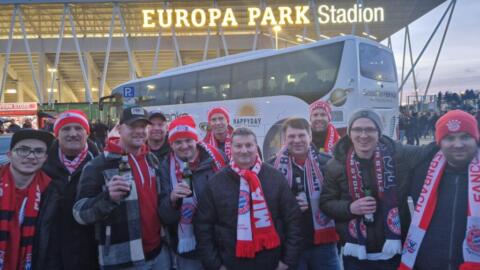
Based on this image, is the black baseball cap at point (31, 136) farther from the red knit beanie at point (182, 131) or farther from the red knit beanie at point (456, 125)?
the red knit beanie at point (456, 125)

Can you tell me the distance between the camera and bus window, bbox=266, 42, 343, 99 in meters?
10.2

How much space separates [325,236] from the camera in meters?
3.04

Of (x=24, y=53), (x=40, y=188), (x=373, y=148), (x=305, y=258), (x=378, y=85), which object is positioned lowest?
(x=305, y=258)

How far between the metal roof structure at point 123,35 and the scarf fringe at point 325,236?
22.4 metres

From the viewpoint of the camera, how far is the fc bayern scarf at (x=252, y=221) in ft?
8.55

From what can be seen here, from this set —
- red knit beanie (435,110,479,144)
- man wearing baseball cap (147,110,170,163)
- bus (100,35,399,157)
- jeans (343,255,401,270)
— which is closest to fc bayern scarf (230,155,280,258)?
jeans (343,255,401,270)

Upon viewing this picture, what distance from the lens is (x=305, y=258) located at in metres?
3.09

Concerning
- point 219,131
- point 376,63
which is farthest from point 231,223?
point 376,63

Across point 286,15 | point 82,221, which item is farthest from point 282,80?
Result: point 286,15

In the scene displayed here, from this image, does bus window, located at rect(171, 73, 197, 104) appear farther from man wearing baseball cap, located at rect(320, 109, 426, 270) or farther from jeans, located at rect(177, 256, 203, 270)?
man wearing baseball cap, located at rect(320, 109, 426, 270)

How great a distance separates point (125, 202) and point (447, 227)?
85.8 inches

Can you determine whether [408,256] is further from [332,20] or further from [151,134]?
[332,20]

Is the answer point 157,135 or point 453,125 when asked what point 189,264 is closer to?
point 157,135

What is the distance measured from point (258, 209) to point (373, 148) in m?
0.96
